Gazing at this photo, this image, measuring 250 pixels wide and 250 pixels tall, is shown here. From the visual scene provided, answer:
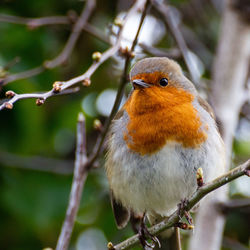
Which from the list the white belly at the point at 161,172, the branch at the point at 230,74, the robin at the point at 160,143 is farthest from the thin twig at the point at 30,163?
the branch at the point at 230,74

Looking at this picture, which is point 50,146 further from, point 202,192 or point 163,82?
point 202,192

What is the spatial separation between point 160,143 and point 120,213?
966 mm

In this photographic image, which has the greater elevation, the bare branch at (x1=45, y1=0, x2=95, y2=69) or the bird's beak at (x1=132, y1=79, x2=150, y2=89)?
the bare branch at (x1=45, y1=0, x2=95, y2=69)

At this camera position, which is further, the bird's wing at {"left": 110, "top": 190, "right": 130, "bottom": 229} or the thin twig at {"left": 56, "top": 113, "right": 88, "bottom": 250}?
the bird's wing at {"left": 110, "top": 190, "right": 130, "bottom": 229}

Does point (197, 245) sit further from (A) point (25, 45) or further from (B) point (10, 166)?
(A) point (25, 45)

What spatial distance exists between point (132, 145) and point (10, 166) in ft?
4.39

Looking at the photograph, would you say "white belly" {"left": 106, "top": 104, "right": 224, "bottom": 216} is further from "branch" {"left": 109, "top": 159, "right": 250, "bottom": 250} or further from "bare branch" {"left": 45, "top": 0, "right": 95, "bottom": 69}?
"bare branch" {"left": 45, "top": 0, "right": 95, "bottom": 69}

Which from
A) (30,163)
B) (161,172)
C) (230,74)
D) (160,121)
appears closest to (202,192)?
(161,172)

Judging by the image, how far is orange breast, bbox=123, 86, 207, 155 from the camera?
373 cm

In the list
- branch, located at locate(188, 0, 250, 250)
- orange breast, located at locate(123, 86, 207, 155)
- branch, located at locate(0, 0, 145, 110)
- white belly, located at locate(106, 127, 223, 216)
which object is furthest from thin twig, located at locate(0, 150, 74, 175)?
branch, located at locate(0, 0, 145, 110)

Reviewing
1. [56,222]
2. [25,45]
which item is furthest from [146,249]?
[25,45]

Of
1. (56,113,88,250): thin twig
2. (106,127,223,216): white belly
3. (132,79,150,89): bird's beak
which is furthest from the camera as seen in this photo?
(132,79,150,89): bird's beak

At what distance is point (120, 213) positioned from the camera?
438cm

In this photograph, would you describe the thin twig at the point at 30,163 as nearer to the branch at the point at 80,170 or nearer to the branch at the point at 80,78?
the branch at the point at 80,170
